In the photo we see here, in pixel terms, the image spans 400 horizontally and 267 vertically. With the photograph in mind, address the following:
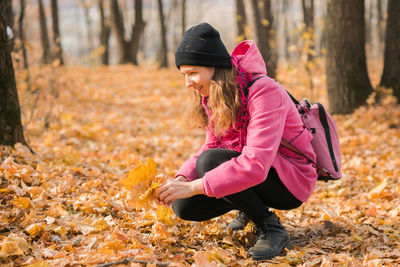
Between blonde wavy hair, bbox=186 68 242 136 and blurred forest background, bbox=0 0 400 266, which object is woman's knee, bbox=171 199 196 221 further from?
blonde wavy hair, bbox=186 68 242 136

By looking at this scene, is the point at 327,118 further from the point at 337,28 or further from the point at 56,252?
the point at 337,28

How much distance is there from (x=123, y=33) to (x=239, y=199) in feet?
45.3

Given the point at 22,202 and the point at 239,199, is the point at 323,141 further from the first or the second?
the point at 22,202

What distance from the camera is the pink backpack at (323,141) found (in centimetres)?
227

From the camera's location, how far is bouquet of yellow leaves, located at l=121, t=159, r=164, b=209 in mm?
2049

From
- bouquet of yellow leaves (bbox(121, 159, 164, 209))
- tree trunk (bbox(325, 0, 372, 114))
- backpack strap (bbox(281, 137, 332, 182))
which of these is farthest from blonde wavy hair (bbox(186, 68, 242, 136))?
tree trunk (bbox(325, 0, 372, 114))

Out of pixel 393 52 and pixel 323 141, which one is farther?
pixel 393 52

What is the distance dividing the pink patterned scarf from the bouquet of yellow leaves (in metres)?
0.53

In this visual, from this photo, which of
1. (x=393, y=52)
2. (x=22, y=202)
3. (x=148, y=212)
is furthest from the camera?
(x=393, y=52)

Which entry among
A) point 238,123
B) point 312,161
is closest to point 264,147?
point 238,123

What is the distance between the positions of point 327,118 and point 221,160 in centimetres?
79

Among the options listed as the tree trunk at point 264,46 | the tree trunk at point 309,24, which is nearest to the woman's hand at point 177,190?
the tree trunk at point 264,46

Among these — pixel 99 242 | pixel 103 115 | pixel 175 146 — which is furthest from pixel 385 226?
pixel 103 115

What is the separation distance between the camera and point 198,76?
2.08m
